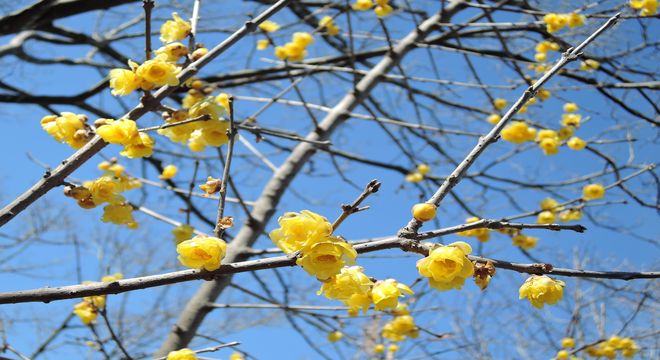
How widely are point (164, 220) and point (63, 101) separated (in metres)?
2.45

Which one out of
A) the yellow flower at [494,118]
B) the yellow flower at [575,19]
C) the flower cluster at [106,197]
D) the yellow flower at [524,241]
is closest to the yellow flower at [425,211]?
the flower cluster at [106,197]

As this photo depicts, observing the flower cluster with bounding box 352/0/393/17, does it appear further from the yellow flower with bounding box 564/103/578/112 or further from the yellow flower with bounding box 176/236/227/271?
the yellow flower with bounding box 176/236/227/271

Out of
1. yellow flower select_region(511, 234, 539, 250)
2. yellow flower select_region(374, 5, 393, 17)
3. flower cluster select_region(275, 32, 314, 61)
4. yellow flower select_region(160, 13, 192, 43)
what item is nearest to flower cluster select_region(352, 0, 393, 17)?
yellow flower select_region(374, 5, 393, 17)

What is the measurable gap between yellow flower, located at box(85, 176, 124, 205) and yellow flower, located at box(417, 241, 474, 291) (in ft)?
3.48

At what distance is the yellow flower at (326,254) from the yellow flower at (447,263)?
0.61 ft

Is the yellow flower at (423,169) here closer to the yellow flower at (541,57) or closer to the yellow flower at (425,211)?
the yellow flower at (541,57)

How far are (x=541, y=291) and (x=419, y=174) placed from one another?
11.0 feet

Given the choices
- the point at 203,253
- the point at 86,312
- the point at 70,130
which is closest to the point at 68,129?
the point at 70,130

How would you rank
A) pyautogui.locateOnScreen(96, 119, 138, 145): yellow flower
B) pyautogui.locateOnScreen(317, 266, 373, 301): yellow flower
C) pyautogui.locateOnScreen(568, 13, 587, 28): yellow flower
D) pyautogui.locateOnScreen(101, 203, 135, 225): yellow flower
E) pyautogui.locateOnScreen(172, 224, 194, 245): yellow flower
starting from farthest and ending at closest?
pyautogui.locateOnScreen(568, 13, 587, 28): yellow flower, pyautogui.locateOnScreen(172, 224, 194, 245): yellow flower, pyautogui.locateOnScreen(101, 203, 135, 225): yellow flower, pyautogui.locateOnScreen(96, 119, 138, 145): yellow flower, pyautogui.locateOnScreen(317, 266, 373, 301): yellow flower

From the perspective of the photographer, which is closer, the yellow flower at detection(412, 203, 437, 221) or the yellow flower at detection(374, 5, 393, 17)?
the yellow flower at detection(412, 203, 437, 221)

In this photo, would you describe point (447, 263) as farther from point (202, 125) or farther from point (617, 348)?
point (617, 348)

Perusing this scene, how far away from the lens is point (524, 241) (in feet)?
11.7

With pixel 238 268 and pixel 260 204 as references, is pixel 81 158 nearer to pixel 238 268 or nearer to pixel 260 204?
pixel 238 268

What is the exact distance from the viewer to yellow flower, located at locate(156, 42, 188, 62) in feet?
5.61
